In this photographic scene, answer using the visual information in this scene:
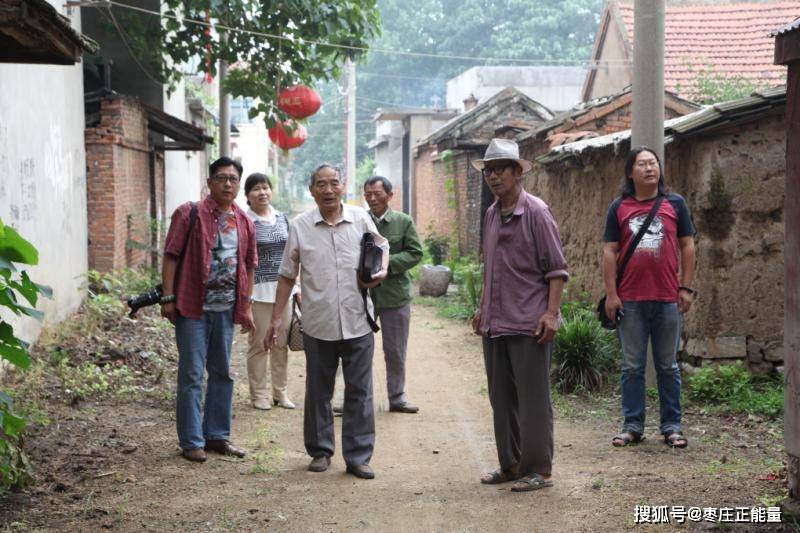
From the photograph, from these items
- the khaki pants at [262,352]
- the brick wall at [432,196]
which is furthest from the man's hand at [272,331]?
the brick wall at [432,196]

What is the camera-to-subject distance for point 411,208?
30562 millimetres

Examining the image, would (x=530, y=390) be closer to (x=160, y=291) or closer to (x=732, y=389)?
(x=160, y=291)

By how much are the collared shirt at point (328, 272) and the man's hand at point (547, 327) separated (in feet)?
3.89

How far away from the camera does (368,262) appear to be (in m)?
5.91

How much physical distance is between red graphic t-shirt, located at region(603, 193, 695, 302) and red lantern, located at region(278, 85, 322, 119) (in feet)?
24.4

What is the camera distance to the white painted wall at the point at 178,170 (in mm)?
18484

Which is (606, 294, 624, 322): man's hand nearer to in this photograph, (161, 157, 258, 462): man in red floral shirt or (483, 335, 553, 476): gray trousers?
(483, 335, 553, 476): gray trousers

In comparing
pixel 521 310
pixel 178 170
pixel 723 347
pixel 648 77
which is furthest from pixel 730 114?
pixel 178 170

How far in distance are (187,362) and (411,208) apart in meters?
24.6

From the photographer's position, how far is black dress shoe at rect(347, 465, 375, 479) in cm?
585

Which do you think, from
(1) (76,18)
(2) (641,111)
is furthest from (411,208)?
(2) (641,111)

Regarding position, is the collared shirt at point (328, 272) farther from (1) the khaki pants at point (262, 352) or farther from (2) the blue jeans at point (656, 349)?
(1) the khaki pants at point (262, 352)

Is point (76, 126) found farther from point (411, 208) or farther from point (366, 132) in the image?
point (366, 132)

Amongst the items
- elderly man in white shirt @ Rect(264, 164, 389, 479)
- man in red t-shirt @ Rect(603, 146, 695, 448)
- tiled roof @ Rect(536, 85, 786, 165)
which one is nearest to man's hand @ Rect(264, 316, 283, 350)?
elderly man in white shirt @ Rect(264, 164, 389, 479)
